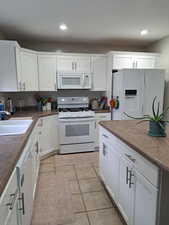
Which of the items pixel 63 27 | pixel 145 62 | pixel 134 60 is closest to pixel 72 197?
pixel 63 27

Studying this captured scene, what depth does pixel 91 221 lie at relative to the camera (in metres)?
1.66

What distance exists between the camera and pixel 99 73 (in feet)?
11.9

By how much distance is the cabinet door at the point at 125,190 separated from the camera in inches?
56.0

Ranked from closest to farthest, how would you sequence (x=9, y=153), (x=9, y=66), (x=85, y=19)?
(x=9, y=153), (x=85, y=19), (x=9, y=66)

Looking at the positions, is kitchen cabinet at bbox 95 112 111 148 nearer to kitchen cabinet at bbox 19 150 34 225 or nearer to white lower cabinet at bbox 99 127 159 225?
white lower cabinet at bbox 99 127 159 225

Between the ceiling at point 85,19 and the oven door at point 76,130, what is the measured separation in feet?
5.74

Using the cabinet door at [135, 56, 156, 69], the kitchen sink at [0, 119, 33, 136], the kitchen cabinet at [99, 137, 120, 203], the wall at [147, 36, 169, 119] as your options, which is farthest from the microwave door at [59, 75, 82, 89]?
the wall at [147, 36, 169, 119]

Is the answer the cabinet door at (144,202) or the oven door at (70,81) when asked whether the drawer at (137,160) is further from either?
the oven door at (70,81)

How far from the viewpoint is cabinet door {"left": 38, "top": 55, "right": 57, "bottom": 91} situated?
3.33 m

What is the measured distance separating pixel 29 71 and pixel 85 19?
4.79 feet

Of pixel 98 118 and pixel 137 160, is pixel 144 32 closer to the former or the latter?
pixel 98 118

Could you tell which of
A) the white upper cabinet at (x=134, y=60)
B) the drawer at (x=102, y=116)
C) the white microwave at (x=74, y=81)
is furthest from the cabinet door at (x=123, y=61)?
the drawer at (x=102, y=116)

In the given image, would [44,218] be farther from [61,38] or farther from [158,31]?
[158,31]

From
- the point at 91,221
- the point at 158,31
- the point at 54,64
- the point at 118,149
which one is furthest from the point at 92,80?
the point at 91,221
